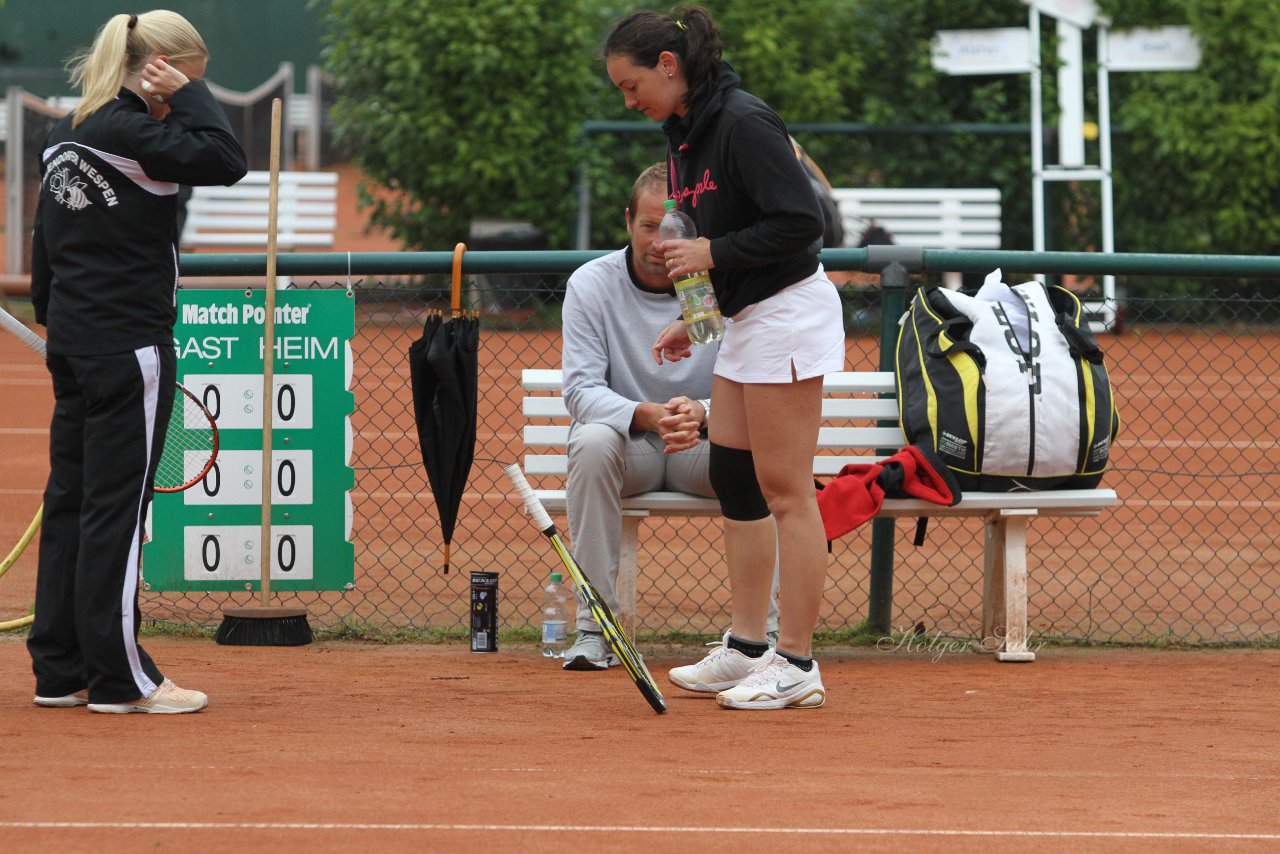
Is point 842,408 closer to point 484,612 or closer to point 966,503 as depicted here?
point 966,503

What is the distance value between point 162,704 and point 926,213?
13.2 metres

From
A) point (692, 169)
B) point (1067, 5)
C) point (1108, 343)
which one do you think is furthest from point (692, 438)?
point (1067, 5)

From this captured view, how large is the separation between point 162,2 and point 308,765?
79.5 feet

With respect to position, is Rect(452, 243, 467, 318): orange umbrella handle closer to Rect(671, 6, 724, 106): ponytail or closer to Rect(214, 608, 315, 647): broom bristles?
Rect(214, 608, 315, 647): broom bristles

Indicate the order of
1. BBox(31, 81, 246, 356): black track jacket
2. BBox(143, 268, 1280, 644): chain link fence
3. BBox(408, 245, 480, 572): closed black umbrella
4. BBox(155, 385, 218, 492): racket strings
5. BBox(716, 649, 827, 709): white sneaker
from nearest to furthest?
BBox(31, 81, 246, 356): black track jacket
BBox(716, 649, 827, 709): white sneaker
BBox(408, 245, 480, 572): closed black umbrella
BBox(155, 385, 218, 492): racket strings
BBox(143, 268, 1280, 644): chain link fence

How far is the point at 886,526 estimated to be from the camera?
5.93 meters

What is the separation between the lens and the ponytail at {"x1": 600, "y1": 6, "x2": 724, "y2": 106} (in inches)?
180

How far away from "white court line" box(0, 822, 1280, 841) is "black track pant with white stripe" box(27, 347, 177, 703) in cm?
108

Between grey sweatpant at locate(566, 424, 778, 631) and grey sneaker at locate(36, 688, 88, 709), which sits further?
grey sweatpant at locate(566, 424, 778, 631)

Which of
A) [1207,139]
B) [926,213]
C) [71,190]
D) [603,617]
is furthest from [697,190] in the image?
[1207,139]

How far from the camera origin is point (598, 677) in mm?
5250

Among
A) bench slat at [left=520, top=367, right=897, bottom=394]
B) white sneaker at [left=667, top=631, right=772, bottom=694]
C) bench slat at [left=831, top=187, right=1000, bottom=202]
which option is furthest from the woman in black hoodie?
bench slat at [left=831, top=187, right=1000, bottom=202]

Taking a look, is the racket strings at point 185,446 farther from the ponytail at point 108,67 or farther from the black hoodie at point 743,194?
the black hoodie at point 743,194

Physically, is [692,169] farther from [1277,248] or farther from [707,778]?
[1277,248]
